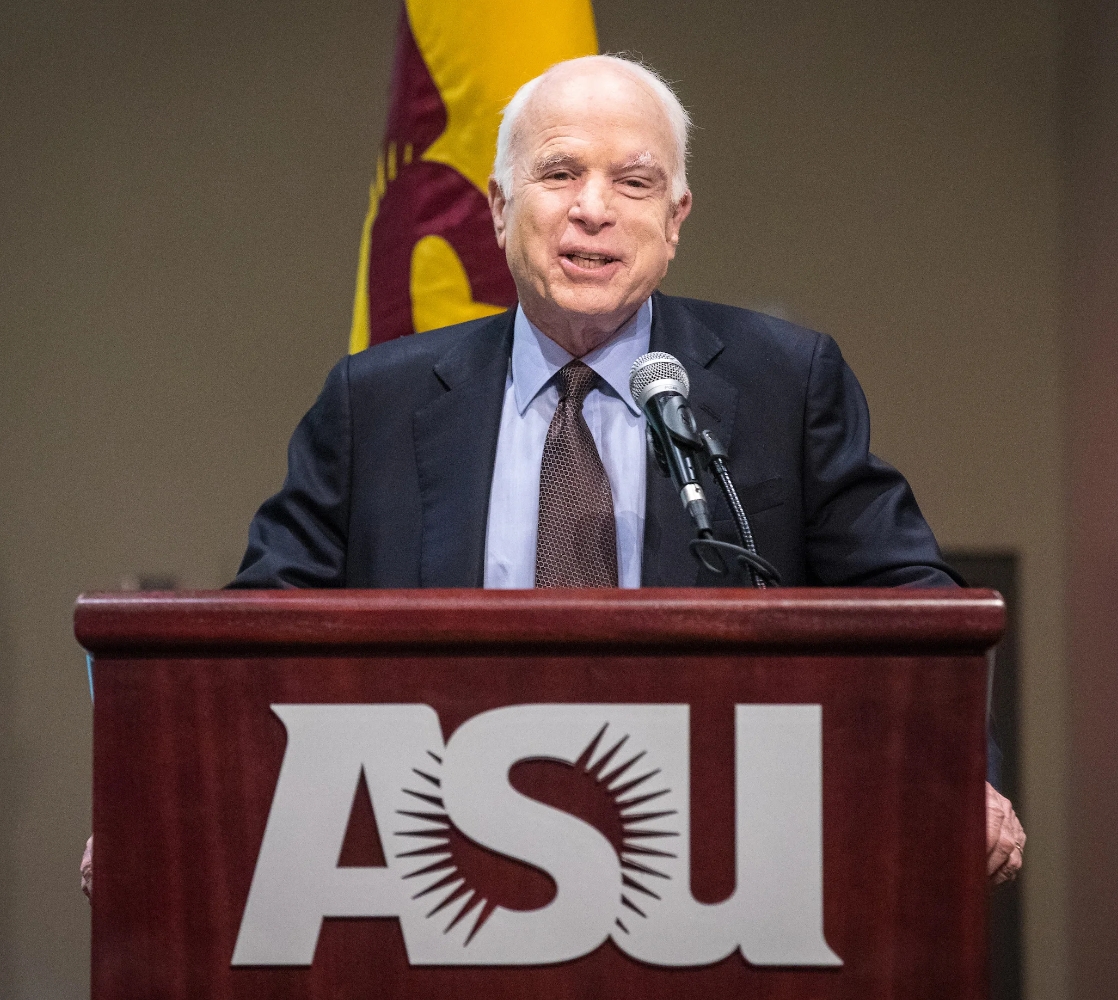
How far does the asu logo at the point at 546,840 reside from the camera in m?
0.95

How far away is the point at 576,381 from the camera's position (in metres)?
1.62

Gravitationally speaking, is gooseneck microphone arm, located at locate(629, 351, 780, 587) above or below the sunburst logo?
above

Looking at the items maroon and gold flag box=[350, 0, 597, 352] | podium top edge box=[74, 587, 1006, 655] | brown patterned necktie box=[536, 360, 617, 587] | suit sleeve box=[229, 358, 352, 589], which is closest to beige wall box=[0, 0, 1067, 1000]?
maroon and gold flag box=[350, 0, 597, 352]

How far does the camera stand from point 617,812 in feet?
3.13

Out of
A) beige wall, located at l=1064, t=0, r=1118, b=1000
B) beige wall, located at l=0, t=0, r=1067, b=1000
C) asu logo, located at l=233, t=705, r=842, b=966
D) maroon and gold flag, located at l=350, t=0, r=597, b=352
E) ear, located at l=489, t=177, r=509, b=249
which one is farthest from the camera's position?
beige wall, located at l=0, t=0, r=1067, b=1000

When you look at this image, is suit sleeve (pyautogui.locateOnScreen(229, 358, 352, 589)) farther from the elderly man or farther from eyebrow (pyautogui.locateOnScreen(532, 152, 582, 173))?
eyebrow (pyautogui.locateOnScreen(532, 152, 582, 173))

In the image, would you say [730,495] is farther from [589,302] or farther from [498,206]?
[498,206]

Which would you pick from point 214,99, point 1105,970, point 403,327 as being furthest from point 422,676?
point 214,99

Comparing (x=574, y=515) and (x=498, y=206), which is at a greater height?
(x=498, y=206)

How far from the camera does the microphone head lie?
1.22 meters

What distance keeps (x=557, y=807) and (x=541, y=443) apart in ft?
2.32

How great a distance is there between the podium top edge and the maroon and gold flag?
1419mm

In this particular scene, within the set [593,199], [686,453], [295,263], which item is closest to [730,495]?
[686,453]

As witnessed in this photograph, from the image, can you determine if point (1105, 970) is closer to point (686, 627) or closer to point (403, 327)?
point (403, 327)
